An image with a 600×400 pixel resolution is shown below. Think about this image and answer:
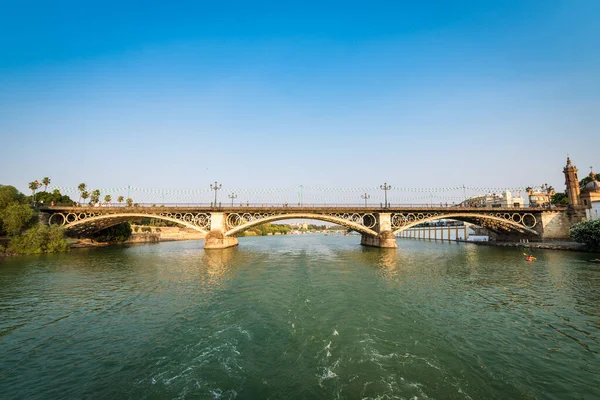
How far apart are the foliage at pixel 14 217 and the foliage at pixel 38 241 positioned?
4.78ft

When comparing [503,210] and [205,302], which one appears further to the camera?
[503,210]

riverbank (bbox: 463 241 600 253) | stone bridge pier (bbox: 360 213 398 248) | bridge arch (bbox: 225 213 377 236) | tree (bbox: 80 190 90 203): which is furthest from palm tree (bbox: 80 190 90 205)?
riverbank (bbox: 463 241 600 253)

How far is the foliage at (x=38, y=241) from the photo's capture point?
42.9m

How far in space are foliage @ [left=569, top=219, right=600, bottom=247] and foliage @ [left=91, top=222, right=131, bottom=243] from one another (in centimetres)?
10393

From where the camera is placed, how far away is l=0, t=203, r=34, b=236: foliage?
42406 mm

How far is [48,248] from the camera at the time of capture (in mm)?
46250

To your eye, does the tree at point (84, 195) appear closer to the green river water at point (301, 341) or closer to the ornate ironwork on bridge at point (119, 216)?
the ornate ironwork on bridge at point (119, 216)

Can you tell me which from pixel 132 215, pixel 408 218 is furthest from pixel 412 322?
pixel 132 215

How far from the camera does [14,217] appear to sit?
139ft

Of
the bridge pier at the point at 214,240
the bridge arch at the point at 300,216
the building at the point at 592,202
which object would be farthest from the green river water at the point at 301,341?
the building at the point at 592,202

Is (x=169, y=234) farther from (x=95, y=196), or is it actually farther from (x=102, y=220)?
(x=102, y=220)

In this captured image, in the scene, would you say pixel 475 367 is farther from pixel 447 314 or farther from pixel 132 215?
pixel 132 215

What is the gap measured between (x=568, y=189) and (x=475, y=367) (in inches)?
3230

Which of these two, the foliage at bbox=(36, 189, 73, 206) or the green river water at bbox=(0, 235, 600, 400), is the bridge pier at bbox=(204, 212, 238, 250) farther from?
the foliage at bbox=(36, 189, 73, 206)
